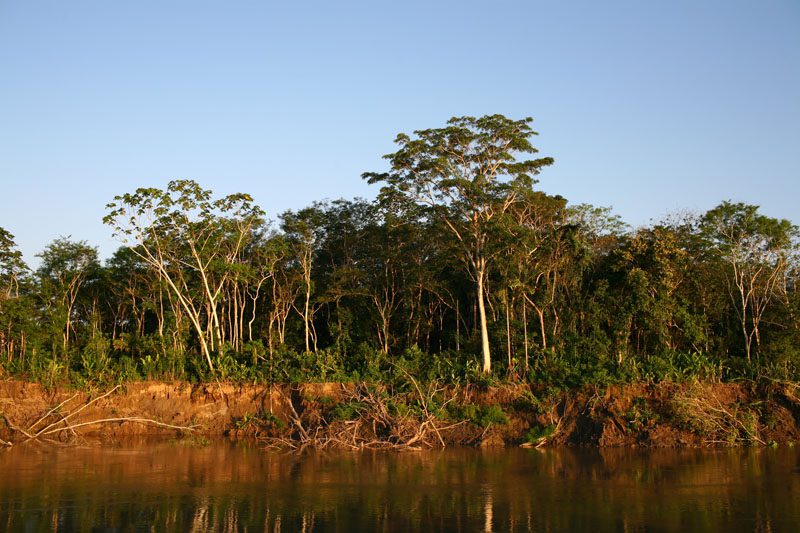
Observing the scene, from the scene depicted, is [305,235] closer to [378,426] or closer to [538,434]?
[378,426]

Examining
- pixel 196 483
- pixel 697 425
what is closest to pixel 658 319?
pixel 697 425

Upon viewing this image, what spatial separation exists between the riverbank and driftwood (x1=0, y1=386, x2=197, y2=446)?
0.14 ft

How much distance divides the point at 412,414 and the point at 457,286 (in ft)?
39.8

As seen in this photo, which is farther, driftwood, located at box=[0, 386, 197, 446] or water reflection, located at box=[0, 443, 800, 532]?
driftwood, located at box=[0, 386, 197, 446]

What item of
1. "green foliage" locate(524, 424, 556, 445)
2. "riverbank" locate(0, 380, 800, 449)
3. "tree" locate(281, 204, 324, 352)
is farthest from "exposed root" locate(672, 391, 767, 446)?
"tree" locate(281, 204, 324, 352)

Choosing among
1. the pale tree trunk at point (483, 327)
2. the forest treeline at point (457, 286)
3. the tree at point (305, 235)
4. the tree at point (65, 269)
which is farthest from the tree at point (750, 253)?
the tree at point (65, 269)

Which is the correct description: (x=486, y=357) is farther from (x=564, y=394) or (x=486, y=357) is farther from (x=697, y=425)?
(x=697, y=425)

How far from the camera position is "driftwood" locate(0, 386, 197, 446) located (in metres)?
24.5

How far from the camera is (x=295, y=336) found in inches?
1497

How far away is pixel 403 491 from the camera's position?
634 inches

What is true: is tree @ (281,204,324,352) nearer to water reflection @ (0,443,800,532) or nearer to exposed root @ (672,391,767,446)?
water reflection @ (0,443,800,532)

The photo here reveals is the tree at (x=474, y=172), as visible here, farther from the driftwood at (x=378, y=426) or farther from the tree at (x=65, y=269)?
the tree at (x=65, y=269)

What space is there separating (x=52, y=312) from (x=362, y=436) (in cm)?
1815

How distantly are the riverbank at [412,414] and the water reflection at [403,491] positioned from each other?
52.2 inches
